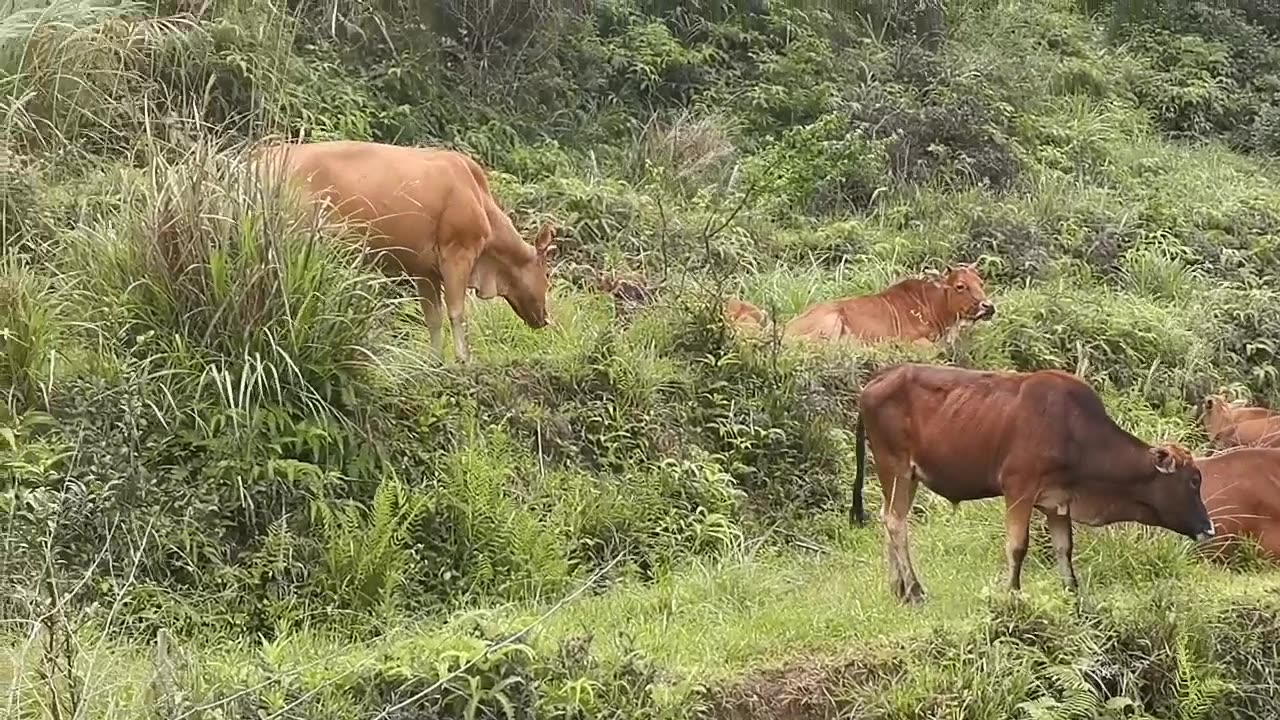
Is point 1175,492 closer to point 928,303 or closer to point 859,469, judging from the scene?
point 859,469

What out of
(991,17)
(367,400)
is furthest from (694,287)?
(991,17)

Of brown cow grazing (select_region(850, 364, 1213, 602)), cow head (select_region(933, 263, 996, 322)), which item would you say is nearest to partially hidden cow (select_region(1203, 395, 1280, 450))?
cow head (select_region(933, 263, 996, 322))

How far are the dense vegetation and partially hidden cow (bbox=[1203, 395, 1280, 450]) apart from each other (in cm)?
23

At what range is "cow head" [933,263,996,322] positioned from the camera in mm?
11117

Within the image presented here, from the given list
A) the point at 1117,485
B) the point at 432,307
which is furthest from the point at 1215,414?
the point at 432,307

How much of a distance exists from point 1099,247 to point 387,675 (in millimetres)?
9022

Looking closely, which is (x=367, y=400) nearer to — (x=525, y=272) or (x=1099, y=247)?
(x=525, y=272)

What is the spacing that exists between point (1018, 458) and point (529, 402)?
9.11 feet

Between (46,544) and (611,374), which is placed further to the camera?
(611,374)

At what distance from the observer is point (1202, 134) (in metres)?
17.6

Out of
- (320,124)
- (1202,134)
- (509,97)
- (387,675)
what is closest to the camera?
(387,675)

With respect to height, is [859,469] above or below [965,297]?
above

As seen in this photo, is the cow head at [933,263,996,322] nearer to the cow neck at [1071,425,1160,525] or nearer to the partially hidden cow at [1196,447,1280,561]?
the partially hidden cow at [1196,447,1280,561]

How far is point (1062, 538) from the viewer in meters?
7.26
